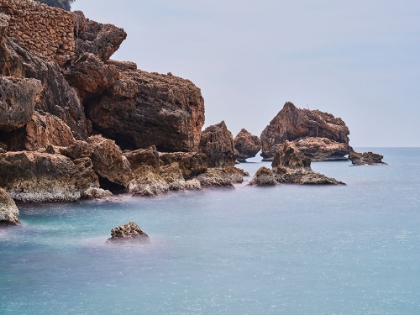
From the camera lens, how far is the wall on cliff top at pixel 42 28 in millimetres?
44656

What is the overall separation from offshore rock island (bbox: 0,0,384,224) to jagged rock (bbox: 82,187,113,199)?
0.20ft

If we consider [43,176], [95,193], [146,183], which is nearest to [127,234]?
[43,176]

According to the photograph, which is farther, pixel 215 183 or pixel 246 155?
pixel 246 155

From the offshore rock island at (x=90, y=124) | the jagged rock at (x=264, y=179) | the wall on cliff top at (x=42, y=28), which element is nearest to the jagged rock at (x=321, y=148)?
the offshore rock island at (x=90, y=124)

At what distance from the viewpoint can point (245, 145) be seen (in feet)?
378

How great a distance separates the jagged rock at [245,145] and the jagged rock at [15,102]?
260ft

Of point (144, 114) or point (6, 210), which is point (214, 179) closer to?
point (144, 114)

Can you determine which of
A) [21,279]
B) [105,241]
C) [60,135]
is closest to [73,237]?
[105,241]

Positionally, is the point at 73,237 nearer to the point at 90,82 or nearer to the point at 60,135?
the point at 60,135

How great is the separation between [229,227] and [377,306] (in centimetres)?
1426

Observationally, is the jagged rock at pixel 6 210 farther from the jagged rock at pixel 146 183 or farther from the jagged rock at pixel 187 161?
the jagged rock at pixel 187 161

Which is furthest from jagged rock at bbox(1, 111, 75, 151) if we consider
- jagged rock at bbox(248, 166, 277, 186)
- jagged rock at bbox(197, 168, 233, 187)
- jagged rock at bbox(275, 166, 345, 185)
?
jagged rock at bbox(275, 166, 345, 185)

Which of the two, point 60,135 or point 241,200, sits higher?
point 60,135

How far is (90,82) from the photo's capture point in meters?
49.9
